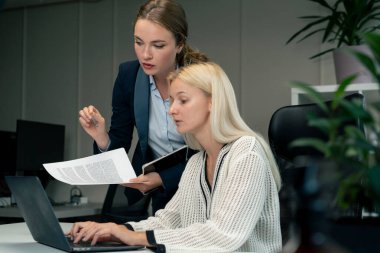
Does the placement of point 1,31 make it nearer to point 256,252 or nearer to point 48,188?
point 48,188

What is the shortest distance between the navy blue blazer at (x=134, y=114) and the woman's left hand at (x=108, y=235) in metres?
0.55

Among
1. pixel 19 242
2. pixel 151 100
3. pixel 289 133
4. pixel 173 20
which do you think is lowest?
pixel 19 242

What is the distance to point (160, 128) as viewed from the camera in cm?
207

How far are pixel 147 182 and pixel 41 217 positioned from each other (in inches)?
21.0

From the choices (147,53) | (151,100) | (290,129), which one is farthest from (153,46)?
(290,129)

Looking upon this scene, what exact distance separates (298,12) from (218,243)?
3056 millimetres

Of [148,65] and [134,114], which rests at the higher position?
[148,65]

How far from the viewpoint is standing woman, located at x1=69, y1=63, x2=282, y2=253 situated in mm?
1388

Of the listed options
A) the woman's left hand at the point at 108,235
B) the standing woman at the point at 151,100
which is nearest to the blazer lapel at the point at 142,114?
the standing woman at the point at 151,100

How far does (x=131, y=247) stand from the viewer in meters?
1.33

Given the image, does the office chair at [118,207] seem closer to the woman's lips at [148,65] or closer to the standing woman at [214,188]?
the woman's lips at [148,65]

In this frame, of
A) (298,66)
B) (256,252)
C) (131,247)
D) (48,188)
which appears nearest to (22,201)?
(131,247)

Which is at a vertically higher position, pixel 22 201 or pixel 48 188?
A: pixel 22 201

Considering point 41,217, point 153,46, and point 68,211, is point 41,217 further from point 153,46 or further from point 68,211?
point 68,211
